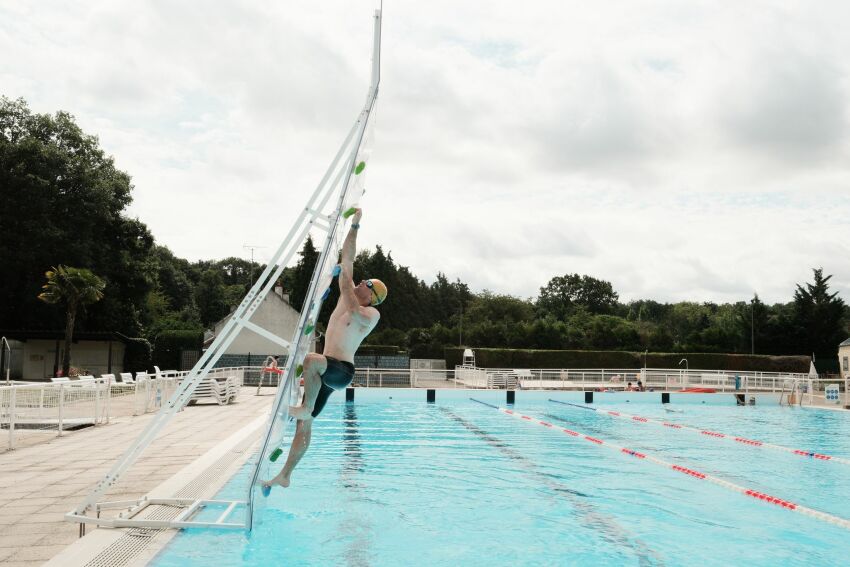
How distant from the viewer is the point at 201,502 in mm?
7156

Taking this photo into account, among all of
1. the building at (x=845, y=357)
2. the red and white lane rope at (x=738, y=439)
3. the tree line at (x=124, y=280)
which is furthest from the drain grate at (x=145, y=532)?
the building at (x=845, y=357)

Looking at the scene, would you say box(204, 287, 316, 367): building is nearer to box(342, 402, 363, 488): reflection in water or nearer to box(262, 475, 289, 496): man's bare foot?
box(342, 402, 363, 488): reflection in water

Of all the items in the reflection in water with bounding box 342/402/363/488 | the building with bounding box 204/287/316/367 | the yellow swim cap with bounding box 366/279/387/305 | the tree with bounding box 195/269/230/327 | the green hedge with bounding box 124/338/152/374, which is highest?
the tree with bounding box 195/269/230/327

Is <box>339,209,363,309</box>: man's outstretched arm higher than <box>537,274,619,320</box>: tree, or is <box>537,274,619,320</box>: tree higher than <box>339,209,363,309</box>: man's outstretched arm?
<box>537,274,619,320</box>: tree

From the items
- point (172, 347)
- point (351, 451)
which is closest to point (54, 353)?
point (172, 347)

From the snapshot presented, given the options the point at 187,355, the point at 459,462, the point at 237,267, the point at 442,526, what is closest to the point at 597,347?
the point at 187,355

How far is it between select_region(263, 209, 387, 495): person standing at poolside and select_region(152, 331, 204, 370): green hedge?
1591 inches

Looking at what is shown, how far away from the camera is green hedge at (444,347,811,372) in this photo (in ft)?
168

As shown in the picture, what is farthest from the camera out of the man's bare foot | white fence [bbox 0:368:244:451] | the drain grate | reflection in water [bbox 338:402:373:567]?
white fence [bbox 0:368:244:451]

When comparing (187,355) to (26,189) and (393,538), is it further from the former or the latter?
(393,538)

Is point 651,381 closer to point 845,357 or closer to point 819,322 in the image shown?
point 845,357

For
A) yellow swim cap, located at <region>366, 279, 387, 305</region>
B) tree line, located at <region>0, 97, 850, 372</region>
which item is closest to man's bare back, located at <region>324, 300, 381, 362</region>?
yellow swim cap, located at <region>366, 279, 387, 305</region>

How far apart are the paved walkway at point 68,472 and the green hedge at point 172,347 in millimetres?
29861

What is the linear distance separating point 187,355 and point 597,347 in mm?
33489
